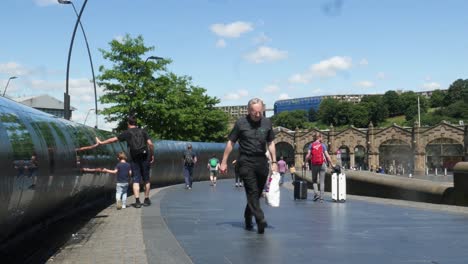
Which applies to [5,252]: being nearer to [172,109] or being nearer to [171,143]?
[171,143]

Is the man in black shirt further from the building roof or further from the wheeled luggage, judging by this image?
the building roof

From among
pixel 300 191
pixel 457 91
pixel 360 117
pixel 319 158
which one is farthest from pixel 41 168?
pixel 457 91

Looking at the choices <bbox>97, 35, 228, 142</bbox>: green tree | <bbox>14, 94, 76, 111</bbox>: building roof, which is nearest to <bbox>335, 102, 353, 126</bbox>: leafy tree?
<bbox>14, 94, 76, 111</bbox>: building roof

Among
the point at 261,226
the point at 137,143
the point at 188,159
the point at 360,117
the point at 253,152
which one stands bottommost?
the point at 261,226

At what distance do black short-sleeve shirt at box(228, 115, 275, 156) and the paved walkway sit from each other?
3.80 ft

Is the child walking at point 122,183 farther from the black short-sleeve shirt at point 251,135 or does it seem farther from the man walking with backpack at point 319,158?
the black short-sleeve shirt at point 251,135

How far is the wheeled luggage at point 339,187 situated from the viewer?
1549 centimetres

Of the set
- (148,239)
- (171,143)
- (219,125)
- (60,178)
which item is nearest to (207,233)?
(148,239)

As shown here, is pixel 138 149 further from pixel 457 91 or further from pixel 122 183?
pixel 457 91

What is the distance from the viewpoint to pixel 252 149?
8562mm

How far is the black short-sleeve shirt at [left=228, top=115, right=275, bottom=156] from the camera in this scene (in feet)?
28.2

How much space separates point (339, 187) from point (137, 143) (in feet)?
18.5

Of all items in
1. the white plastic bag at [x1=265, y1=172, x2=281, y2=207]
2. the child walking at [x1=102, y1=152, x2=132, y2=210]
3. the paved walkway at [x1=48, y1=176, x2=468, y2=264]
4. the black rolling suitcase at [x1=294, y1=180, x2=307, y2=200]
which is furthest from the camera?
the black rolling suitcase at [x1=294, y1=180, x2=307, y2=200]

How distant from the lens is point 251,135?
28.2ft
